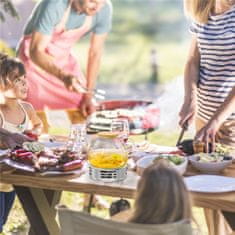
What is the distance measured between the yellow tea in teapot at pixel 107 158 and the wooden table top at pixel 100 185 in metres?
0.07

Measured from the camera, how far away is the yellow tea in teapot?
269cm

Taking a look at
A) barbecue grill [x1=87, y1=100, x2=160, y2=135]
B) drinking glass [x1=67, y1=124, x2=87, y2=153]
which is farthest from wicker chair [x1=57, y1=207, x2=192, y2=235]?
barbecue grill [x1=87, y1=100, x2=160, y2=135]

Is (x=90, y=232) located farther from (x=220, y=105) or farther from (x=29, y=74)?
(x=29, y=74)

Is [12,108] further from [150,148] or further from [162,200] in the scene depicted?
[162,200]

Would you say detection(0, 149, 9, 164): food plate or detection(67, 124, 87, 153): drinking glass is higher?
detection(67, 124, 87, 153): drinking glass

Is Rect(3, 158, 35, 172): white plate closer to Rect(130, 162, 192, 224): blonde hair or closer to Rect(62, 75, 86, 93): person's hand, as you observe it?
Rect(130, 162, 192, 224): blonde hair

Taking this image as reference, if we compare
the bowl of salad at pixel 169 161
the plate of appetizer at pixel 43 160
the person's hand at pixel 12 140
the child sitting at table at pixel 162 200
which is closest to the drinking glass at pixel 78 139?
the plate of appetizer at pixel 43 160

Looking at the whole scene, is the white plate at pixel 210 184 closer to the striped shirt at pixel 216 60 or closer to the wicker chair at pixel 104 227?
the wicker chair at pixel 104 227

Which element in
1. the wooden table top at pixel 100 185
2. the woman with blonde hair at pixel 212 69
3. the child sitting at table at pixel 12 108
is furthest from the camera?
the woman with blonde hair at pixel 212 69

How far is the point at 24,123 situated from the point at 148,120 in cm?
90

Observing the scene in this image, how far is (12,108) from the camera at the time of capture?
3.77 metres

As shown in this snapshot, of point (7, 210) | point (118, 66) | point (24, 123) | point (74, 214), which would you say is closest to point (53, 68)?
point (118, 66)

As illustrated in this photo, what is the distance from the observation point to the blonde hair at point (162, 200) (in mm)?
2041

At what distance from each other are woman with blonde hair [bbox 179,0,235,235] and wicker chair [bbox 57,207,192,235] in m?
1.54
